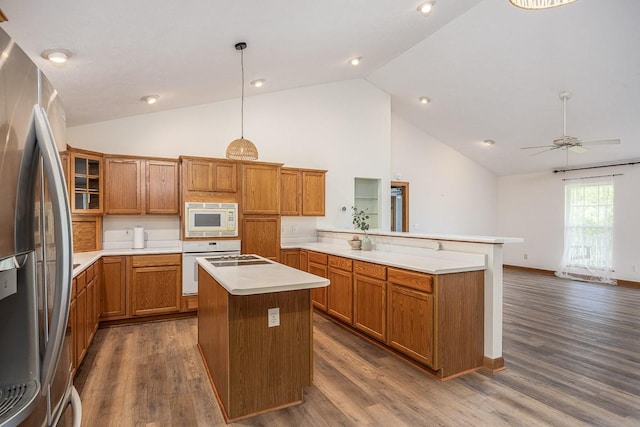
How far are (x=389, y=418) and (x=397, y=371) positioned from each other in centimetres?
72

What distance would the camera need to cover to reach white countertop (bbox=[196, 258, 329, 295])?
7.27ft

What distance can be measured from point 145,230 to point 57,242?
4.54 m

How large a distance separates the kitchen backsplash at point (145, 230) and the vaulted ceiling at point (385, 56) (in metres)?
1.37

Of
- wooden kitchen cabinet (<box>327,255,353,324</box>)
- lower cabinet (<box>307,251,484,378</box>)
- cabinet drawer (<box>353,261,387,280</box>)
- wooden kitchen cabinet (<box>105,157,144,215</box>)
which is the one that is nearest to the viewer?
lower cabinet (<box>307,251,484,378</box>)

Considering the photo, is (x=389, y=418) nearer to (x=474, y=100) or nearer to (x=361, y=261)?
(x=361, y=261)

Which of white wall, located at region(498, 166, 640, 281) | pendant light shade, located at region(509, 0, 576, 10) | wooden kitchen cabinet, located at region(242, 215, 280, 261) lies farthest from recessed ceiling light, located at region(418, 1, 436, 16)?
white wall, located at region(498, 166, 640, 281)

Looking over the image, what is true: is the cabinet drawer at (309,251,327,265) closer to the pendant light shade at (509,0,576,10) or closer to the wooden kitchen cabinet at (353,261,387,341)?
the wooden kitchen cabinet at (353,261,387,341)

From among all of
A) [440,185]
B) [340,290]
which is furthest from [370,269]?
[440,185]

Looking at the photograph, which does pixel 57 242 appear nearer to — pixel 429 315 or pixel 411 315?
pixel 429 315

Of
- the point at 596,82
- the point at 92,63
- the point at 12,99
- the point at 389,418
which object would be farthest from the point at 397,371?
the point at 596,82

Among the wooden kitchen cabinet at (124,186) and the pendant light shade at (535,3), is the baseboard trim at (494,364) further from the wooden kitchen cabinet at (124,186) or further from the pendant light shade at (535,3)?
the wooden kitchen cabinet at (124,186)

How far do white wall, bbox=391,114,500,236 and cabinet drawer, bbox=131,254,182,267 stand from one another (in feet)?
16.1

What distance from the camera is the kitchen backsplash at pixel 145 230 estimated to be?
4.75 meters

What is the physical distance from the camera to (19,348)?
0.79 meters
